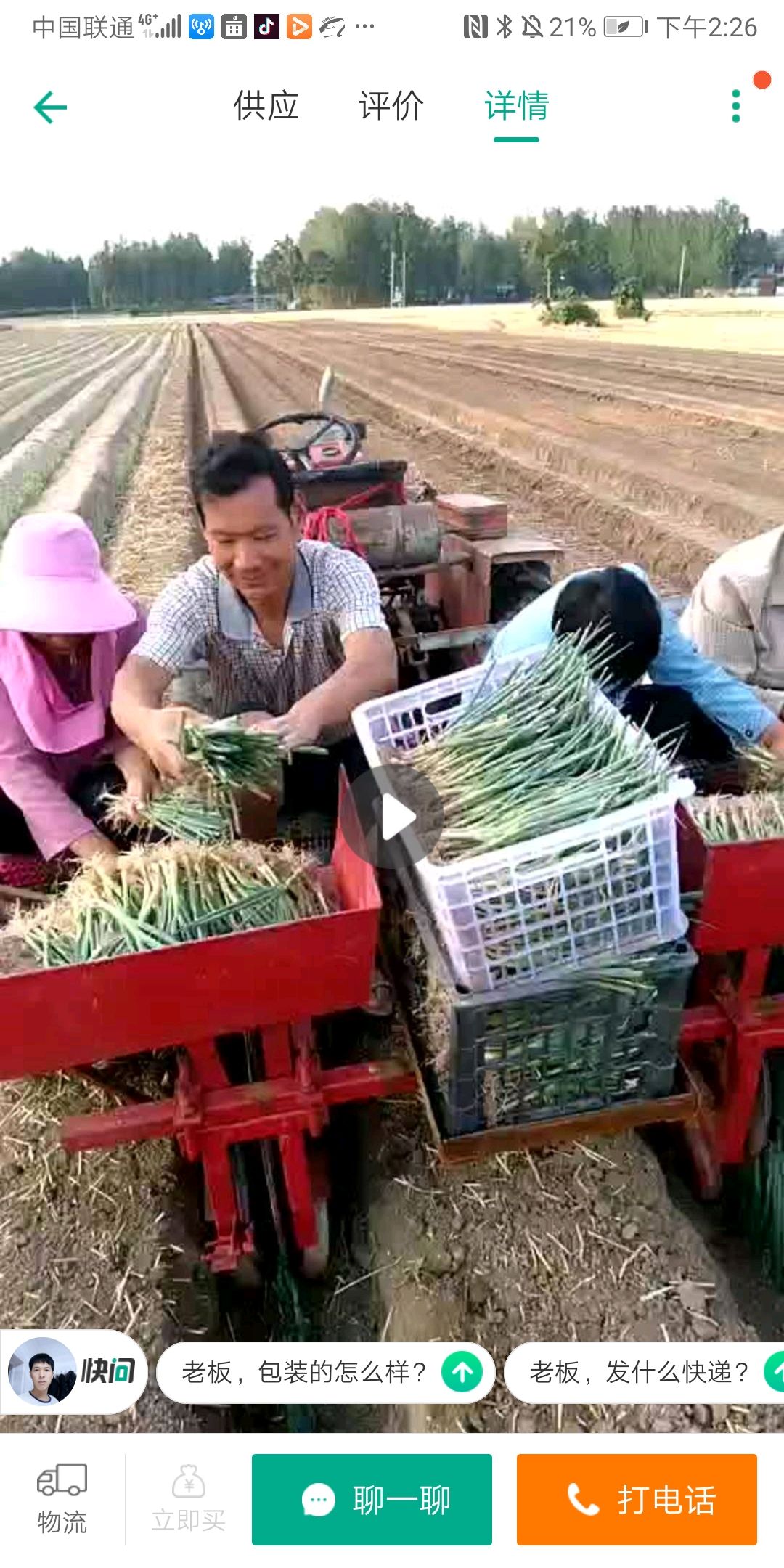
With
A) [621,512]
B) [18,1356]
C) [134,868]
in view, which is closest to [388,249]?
[621,512]

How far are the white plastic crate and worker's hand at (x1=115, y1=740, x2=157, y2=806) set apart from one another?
0.82 meters

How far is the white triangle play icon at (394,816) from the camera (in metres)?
1.86

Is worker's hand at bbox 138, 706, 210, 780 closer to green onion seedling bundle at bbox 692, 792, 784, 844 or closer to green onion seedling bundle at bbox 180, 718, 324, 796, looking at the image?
green onion seedling bundle at bbox 180, 718, 324, 796

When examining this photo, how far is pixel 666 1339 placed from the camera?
82.5 inches

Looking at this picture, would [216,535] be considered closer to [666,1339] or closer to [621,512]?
[666,1339]

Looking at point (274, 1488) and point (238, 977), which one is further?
point (238, 977)

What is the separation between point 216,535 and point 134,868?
0.92 meters

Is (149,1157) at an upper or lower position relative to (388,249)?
lower

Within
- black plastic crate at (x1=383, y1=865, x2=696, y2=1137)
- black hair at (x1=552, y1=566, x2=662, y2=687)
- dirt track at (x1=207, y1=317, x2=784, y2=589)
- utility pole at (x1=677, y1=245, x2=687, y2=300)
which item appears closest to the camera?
black plastic crate at (x1=383, y1=865, x2=696, y2=1137)

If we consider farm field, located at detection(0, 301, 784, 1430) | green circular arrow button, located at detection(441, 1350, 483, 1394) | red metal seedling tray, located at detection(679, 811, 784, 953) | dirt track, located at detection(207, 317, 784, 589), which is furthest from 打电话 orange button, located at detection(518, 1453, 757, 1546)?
dirt track, located at detection(207, 317, 784, 589)

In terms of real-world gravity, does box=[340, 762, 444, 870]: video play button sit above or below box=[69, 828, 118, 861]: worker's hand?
above

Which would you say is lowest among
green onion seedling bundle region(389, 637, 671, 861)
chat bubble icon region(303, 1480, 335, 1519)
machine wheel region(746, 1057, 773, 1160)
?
machine wheel region(746, 1057, 773, 1160)

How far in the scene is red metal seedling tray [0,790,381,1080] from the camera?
1.76 metres

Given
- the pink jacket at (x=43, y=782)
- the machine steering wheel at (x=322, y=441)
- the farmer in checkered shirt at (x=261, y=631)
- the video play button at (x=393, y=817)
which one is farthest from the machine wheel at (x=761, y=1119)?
the machine steering wheel at (x=322, y=441)
